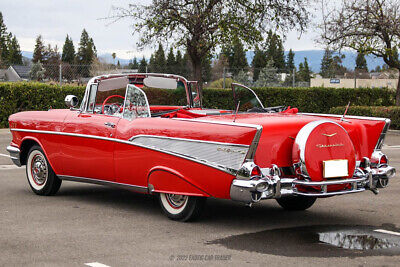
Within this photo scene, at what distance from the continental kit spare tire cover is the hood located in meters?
0.15

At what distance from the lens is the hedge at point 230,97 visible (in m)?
21.9

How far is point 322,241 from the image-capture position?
5801 millimetres

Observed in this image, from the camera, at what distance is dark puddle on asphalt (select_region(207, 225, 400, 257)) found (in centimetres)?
537

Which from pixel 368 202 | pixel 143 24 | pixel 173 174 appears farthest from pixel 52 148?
pixel 143 24

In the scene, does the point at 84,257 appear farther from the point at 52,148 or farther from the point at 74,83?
the point at 74,83

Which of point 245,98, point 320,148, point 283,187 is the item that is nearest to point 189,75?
point 245,98

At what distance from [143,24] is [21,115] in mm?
15398

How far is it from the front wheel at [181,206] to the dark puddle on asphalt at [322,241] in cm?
Result: 68

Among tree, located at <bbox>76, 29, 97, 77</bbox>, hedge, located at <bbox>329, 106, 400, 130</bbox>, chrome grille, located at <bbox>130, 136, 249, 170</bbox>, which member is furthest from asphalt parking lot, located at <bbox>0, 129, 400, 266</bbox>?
tree, located at <bbox>76, 29, 97, 77</bbox>

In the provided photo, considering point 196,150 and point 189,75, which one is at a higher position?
point 189,75

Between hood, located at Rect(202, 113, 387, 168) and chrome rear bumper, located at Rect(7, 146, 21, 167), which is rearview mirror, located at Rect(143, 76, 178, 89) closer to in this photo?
hood, located at Rect(202, 113, 387, 168)

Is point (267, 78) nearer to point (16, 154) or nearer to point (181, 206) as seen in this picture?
point (16, 154)

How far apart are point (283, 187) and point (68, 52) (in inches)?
5150

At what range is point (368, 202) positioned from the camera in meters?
8.05
